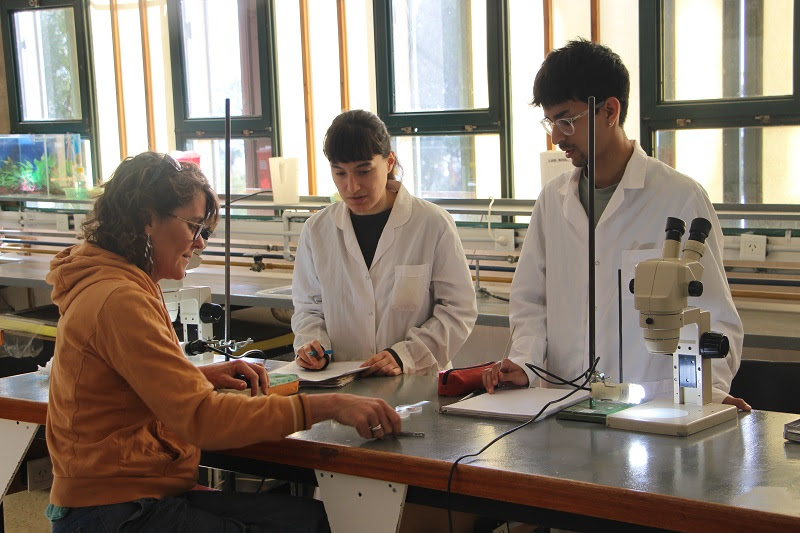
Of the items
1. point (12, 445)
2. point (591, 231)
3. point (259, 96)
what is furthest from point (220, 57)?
point (591, 231)

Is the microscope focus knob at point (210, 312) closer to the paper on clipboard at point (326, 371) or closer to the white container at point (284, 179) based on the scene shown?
the paper on clipboard at point (326, 371)

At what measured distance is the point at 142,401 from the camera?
1.60m

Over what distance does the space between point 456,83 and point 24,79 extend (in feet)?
9.72

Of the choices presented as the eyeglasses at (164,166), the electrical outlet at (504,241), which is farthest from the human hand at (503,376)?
the electrical outlet at (504,241)

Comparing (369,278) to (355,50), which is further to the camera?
(355,50)

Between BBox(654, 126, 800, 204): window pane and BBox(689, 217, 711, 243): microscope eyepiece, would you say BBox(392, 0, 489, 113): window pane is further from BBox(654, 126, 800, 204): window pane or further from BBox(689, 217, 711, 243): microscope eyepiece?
BBox(689, 217, 711, 243): microscope eyepiece

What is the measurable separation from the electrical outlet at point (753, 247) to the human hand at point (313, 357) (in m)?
1.54

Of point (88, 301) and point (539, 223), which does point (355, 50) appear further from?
point (88, 301)

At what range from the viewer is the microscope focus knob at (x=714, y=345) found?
5.29 ft

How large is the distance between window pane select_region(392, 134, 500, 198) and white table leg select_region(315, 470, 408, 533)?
2555mm

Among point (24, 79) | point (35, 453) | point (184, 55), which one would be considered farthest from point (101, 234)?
point (24, 79)

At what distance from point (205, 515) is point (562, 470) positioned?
640mm

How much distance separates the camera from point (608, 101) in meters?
1.98

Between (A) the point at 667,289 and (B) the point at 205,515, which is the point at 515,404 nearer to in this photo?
(A) the point at 667,289
